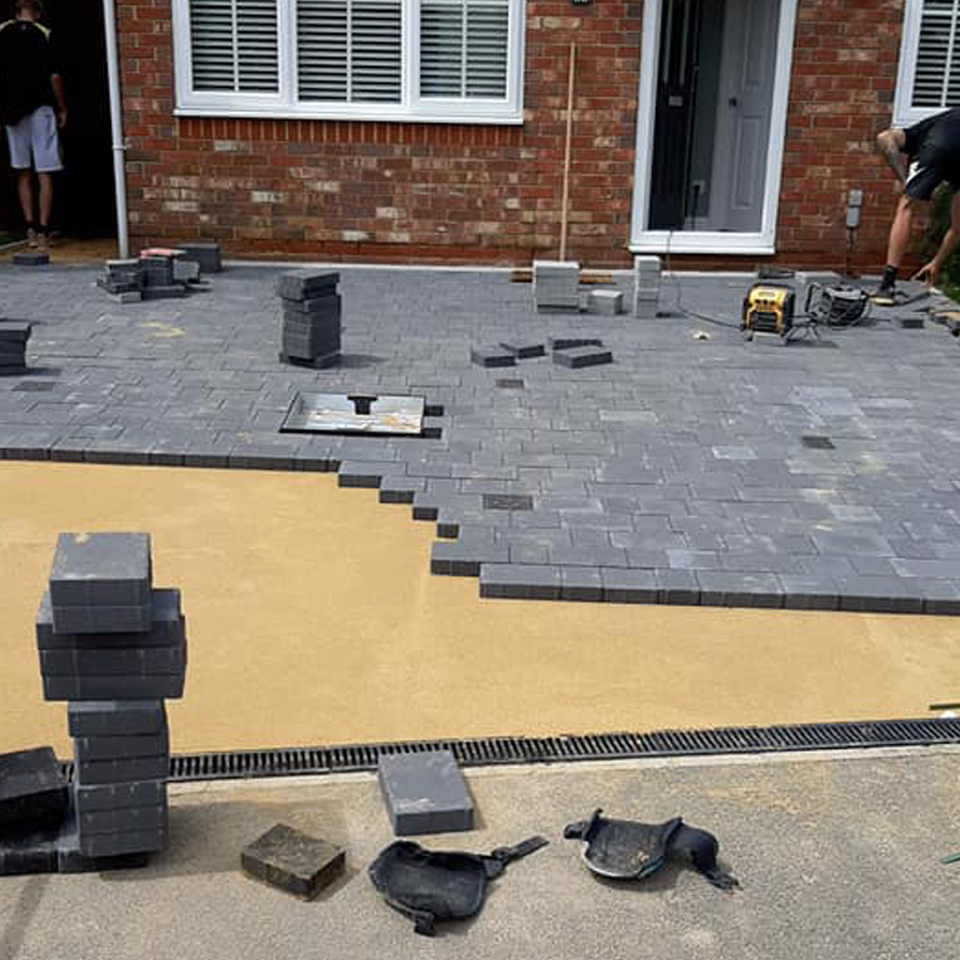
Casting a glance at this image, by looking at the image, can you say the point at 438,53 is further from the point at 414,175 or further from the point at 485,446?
the point at 485,446

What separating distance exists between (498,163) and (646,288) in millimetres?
2401

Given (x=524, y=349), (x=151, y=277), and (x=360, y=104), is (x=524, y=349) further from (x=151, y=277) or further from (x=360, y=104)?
(x=360, y=104)

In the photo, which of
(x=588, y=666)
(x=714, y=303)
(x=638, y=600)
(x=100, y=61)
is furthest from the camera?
(x=100, y=61)

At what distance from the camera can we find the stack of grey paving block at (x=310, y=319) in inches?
278

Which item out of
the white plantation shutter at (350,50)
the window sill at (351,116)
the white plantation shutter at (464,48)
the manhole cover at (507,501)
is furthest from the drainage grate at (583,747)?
the white plantation shutter at (350,50)

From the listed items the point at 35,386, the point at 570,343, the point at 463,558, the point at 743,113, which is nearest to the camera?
the point at 463,558

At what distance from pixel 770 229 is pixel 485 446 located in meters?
5.96

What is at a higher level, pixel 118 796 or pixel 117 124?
pixel 117 124

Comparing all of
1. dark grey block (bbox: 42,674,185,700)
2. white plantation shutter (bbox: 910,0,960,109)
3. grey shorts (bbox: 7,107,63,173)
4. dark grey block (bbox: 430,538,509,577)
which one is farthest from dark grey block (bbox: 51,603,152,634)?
white plantation shutter (bbox: 910,0,960,109)

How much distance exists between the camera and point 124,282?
9.20 meters

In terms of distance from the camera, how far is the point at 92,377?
6.95 meters

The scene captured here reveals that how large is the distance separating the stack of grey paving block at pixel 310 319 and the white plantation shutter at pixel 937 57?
6093mm

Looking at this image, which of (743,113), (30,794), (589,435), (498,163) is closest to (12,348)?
(589,435)

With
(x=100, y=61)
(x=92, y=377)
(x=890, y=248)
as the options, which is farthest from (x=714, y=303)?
(x=100, y=61)
